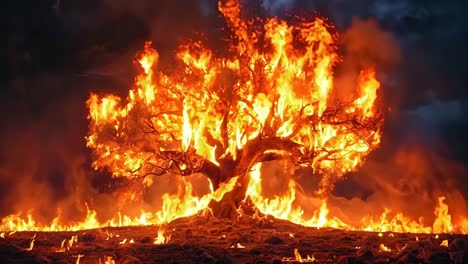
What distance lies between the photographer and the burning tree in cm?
1861

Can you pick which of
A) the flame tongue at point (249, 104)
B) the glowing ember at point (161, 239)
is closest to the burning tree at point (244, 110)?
the flame tongue at point (249, 104)

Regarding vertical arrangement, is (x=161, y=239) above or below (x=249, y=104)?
below

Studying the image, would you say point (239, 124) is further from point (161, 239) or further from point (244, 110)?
point (161, 239)

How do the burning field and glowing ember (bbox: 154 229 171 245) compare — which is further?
the burning field

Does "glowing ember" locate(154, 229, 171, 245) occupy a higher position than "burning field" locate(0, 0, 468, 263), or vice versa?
"burning field" locate(0, 0, 468, 263)

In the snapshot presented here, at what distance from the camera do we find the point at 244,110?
19.2m

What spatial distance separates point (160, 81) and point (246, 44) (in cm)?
335

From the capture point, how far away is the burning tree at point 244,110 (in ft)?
61.1

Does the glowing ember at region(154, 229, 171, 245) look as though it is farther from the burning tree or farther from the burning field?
the burning tree

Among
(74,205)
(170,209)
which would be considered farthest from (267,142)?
(74,205)

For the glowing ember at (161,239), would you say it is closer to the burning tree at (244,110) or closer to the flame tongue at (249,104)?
the burning tree at (244,110)

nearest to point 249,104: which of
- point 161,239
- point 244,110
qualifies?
point 244,110

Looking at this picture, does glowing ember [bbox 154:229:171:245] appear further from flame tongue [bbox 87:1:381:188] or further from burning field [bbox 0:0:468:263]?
flame tongue [bbox 87:1:381:188]

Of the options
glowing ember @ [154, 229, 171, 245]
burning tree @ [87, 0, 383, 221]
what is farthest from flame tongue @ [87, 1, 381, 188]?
glowing ember @ [154, 229, 171, 245]
